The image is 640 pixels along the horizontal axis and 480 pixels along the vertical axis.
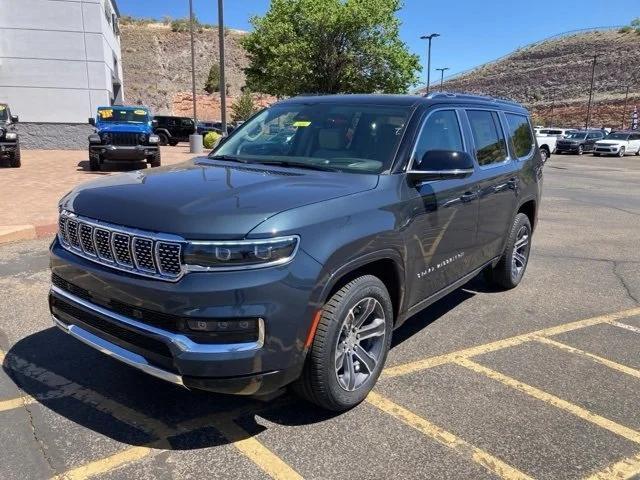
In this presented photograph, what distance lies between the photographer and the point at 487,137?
4.97 m

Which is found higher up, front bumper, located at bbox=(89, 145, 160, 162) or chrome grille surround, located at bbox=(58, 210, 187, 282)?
chrome grille surround, located at bbox=(58, 210, 187, 282)

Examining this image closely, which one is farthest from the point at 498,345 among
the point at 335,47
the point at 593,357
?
the point at 335,47

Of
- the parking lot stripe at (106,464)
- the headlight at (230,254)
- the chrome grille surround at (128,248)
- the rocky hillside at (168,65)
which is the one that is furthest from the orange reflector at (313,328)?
the rocky hillside at (168,65)

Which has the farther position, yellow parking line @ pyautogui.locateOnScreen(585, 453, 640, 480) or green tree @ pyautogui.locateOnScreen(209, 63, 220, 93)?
green tree @ pyautogui.locateOnScreen(209, 63, 220, 93)

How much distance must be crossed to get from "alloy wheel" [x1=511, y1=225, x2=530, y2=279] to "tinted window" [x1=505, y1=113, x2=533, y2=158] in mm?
801

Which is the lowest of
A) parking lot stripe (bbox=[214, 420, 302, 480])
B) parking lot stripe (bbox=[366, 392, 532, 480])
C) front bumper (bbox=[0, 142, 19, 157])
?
parking lot stripe (bbox=[366, 392, 532, 480])

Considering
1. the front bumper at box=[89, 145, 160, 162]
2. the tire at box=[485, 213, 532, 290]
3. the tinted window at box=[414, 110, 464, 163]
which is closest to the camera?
the tinted window at box=[414, 110, 464, 163]

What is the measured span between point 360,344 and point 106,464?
1.55m

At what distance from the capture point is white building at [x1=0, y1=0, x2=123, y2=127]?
949 inches

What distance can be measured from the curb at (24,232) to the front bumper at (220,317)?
551cm

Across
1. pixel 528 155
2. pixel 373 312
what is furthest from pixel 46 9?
pixel 373 312

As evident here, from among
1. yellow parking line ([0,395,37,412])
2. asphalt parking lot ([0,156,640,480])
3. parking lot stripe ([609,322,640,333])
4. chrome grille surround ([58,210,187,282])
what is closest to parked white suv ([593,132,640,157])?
asphalt parking lot ([0,156,640,480])

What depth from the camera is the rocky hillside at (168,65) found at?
64250 mm

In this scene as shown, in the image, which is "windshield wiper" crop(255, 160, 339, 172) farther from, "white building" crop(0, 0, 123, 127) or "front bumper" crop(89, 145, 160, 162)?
"white building" crop(0, 0, 123, 127)
